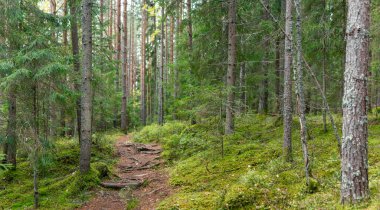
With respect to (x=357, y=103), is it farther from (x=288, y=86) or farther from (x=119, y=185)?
(x=119, y=185)

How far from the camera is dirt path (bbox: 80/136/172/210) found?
7.76m

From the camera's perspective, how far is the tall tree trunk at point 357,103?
418 cm

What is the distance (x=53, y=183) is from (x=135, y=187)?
2.54 meters

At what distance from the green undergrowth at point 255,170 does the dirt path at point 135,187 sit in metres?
0.46

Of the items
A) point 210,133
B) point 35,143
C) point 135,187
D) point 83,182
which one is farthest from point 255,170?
point 35,143

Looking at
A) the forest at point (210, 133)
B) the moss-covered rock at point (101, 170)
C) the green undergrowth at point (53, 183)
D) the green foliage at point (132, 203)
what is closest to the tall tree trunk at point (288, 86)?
the forest at point (210, 133)

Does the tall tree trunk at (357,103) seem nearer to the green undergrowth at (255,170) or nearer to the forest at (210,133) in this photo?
the forest at (210,133)

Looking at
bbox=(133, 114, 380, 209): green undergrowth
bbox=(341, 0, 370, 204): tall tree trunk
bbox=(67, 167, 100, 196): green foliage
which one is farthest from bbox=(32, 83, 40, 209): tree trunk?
bbox=(341, 0, 370, 204): tall tree trunk

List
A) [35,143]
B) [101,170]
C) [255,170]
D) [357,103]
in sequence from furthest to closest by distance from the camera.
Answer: [101,170] → [255,170] → [35,143] → [357,103]

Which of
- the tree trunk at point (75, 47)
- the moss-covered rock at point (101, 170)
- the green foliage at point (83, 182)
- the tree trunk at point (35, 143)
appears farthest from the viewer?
the tree trunk at point (75, 47)

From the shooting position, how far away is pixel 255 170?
7711mm

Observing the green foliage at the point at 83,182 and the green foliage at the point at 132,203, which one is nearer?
the green foliage at the point at 132,203

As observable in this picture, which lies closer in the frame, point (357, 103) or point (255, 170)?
point (357, 103)

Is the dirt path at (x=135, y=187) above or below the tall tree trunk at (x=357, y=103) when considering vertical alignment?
below
